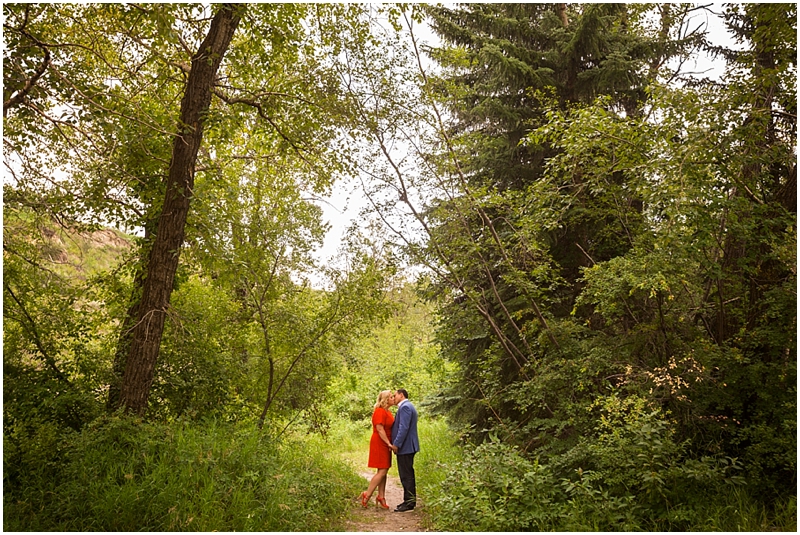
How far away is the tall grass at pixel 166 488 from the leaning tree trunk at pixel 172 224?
2.07 feet

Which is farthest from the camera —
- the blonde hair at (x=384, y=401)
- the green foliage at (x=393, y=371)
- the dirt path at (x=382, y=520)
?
the green foliage at (x=393, y=371)

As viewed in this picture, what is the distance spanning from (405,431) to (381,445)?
16.8 inches

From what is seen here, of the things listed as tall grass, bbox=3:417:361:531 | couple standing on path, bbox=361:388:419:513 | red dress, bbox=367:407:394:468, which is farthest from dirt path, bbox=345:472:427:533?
red dress, bbox=367:407:394:468

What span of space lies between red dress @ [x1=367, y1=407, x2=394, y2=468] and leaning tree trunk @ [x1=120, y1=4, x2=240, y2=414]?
2.96 metres

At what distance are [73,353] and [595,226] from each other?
768 centimetres

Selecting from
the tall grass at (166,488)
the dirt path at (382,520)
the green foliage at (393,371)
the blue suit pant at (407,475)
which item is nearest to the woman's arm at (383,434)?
the blue suit pant at (407,475)

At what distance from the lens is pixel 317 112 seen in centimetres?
746

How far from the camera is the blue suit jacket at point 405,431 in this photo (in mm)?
7078

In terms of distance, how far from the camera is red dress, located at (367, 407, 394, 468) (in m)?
7.19

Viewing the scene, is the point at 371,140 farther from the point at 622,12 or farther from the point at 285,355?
the point at 622,12

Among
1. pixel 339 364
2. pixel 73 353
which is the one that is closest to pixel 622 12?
pixel 339 364

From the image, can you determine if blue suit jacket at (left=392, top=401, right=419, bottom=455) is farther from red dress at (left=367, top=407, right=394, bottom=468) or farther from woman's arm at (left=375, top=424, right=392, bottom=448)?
red dress at (left=367, top=407, right=394, bottom=468)

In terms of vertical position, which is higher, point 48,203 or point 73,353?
point 48,203

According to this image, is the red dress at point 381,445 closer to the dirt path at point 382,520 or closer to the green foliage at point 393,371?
the dirt path at point 382,520
